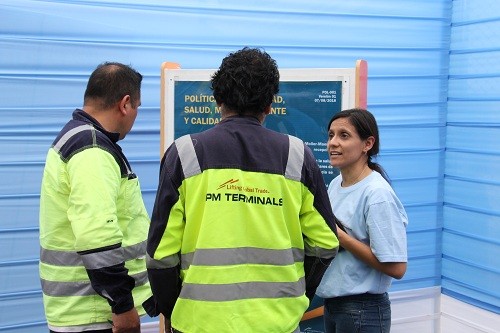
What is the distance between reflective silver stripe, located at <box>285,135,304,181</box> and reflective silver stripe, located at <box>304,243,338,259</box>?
0.24m

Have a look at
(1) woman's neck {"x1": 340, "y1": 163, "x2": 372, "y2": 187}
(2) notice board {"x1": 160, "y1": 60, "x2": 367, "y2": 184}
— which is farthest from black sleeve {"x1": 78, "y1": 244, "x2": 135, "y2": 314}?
(2) notice board {"x1": 160, "y1": 60, "x2": 367, "y2": 184}

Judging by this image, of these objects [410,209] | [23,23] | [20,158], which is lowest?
[410,209]

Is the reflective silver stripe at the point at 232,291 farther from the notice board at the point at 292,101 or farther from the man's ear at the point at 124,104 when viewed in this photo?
the notice board at the point at 292,101

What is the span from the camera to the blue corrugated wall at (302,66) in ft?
10.9

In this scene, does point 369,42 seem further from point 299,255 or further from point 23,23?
point 299,255

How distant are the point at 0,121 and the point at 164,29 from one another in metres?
1.07

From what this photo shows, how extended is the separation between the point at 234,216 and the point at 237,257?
0.12 m

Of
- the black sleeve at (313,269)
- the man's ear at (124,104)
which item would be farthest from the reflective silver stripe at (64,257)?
the black sleeve at (313,269)

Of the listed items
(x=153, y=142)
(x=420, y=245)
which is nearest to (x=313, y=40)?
(x=153, y=142)

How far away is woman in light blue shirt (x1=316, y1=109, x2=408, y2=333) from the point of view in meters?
2.17

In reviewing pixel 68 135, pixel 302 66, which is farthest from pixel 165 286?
pixel 302 66

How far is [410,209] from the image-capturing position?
4363 mm

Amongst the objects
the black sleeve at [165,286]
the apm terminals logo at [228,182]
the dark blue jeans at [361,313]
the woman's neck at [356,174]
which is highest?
the apm terminals logo at [228,182]

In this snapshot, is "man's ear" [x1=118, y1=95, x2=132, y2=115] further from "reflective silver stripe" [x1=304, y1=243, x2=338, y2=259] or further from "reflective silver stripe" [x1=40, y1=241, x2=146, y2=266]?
"reflective silver stripe" [x1=304, y1=243, x2=338, y2=259]
